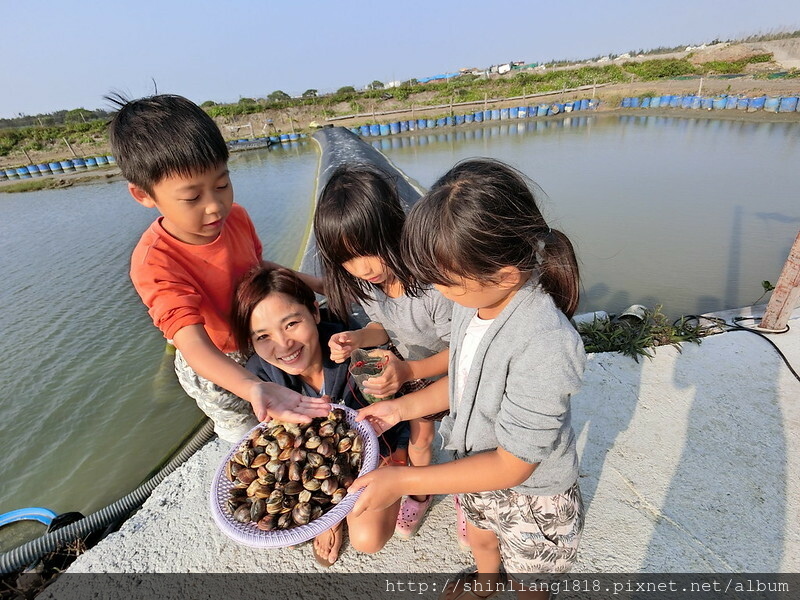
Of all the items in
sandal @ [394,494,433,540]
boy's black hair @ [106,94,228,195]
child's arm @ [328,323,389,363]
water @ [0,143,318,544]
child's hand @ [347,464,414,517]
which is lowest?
water @ [0,143,318,544]

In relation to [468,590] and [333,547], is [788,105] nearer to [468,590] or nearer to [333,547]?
[468,590]

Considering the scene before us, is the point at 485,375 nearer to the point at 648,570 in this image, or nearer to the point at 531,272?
the point at 531,272

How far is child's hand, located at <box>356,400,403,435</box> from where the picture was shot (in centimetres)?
183

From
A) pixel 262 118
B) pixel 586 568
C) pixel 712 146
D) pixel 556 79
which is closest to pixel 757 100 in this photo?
pixel 712 146

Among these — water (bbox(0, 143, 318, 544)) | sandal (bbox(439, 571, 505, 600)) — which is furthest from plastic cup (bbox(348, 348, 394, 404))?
water (bbox(0, 143, 318, 544))

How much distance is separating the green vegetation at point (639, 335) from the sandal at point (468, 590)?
218 cm

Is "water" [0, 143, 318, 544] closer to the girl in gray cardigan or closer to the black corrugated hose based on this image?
the black corrugated hose

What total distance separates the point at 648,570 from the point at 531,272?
1706mm

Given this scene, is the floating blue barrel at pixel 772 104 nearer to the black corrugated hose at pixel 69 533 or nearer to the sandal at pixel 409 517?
the sandal at pixel 409 517

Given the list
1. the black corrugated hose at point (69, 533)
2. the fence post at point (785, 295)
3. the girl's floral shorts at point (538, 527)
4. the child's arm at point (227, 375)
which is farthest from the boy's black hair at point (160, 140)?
the fence post at point (785, 295)

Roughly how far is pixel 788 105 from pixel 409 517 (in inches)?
983

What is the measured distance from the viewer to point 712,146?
13.1m

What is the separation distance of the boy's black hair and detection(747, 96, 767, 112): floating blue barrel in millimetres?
25867

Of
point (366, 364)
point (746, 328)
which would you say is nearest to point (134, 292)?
point (366, 364)
